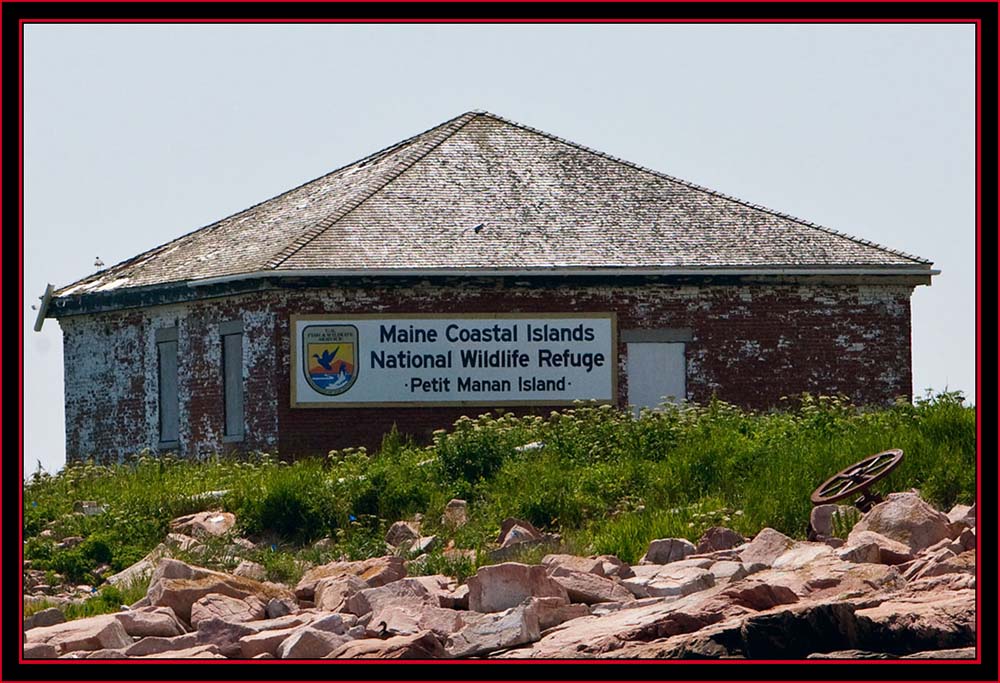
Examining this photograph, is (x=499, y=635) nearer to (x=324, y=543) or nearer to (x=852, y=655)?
(x=852, y=655)

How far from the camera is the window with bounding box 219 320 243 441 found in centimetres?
2706

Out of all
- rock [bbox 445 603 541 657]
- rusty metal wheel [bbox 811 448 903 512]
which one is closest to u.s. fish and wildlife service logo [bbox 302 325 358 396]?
rusty metal wheel [bbox 811 448 903 512]

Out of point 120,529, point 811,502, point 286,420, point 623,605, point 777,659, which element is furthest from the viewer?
point 286,420

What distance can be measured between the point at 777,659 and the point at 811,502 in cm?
598

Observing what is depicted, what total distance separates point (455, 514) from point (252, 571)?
9.38 ft

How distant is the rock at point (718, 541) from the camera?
16.2 m

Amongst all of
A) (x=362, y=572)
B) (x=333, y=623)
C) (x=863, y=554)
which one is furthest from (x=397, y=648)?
(x=863, y=554)

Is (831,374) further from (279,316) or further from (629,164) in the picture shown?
(279,316)

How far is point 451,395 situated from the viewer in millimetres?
26375

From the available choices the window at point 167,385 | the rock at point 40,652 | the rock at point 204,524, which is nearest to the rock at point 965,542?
the rock at point 40,652

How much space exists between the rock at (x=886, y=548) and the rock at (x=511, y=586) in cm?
257

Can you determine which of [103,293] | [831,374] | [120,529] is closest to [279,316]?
[103,293]

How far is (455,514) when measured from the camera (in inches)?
756

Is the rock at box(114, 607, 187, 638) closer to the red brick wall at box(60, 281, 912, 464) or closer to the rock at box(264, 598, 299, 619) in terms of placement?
the rock at box(264, 598, 299, 619)
